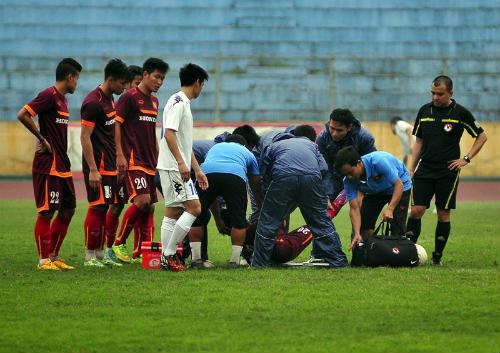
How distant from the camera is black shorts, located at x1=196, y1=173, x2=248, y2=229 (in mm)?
9023

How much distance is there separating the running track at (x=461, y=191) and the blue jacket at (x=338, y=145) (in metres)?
11.3

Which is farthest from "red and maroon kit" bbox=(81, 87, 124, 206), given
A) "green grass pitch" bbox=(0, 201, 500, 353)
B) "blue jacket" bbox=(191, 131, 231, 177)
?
"blue jacket" bbox=(191, 131, 231, 177)

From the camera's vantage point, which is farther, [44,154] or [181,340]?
[44,154]

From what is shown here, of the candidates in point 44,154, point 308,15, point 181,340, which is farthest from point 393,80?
point 181,340

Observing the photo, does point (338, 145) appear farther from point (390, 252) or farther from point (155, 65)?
point (155, 65)

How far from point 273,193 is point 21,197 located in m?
13.9

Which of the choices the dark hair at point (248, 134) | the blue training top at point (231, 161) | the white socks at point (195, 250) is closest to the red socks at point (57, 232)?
the white socks at point (195, 250)

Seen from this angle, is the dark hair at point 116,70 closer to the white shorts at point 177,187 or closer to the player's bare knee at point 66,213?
the white shorts at point 177,187

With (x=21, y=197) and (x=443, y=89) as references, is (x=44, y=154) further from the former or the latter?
(x=21, y=197)

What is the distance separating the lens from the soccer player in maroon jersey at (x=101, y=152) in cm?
932

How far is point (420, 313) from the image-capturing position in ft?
21.9

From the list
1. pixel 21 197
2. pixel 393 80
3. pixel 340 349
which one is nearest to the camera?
pixel 340 349

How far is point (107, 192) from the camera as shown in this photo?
9477 mm

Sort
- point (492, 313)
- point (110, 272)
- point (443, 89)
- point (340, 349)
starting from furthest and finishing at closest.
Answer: point (443, 89) → point (110, 272) → point (492, 313) → point (340, 349)
